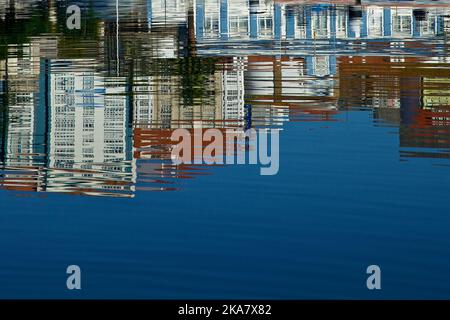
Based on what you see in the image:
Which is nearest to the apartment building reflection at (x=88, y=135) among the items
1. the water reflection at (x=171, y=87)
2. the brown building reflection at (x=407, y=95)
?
the water reflection at (x=171, y=87)

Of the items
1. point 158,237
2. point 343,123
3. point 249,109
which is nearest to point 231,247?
point 158,237

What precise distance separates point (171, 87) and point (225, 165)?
34.2 ft

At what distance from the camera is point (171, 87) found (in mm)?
32750

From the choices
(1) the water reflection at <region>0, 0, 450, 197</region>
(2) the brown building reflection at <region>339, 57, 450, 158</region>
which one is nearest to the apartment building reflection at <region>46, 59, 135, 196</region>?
(1) the water reflection at <region>0, 0, 450, 197</region>

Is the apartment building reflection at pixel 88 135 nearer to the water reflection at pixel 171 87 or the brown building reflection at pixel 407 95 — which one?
the water reflection at pixel 171 87

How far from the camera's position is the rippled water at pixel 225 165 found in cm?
1614

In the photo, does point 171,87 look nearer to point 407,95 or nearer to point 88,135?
point 407,95

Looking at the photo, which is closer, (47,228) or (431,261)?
(431,261)

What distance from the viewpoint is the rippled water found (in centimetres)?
1614

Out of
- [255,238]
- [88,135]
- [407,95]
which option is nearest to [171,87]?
[407,95]

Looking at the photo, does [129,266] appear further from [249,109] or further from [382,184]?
[249,109]

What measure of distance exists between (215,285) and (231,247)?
66.8 inches

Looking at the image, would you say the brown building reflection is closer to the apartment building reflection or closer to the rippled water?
the rippled water

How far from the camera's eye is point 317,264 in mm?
16297
